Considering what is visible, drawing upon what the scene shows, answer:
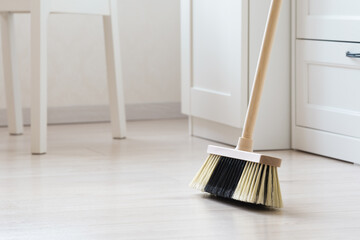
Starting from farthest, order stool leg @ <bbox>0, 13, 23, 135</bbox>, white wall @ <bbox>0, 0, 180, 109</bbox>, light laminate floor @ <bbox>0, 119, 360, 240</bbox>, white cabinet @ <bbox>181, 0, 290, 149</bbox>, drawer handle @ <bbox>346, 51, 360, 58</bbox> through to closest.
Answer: white wall @ <bbox>0, 0, 180, 109</bbox> < stool leg @ <bbox>0, 13, 23, 135</bbox> < white cabinet @ <bbox>181, 0, 290, 149</bbox> < drawer handle @ <bbox>346, 51, 360, 58</bbox> < light laminate floor @ <bbox>0, 119, 360, 240</bbox>

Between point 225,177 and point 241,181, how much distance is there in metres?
0.05

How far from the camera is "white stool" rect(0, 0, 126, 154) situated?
1876mm

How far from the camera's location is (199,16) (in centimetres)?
212

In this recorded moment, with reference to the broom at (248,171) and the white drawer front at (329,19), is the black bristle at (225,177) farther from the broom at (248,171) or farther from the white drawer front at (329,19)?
the white drawer front at (329,19)

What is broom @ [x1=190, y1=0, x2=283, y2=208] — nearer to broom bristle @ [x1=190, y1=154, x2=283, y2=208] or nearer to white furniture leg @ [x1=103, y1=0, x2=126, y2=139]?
broom bristle @ [x1=190, y1=154, x2=283, y2=208]

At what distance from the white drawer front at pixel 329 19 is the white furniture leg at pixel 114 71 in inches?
23.7

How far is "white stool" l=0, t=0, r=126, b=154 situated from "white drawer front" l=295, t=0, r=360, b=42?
598mm

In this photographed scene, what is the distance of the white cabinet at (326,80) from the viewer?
1.66 meters

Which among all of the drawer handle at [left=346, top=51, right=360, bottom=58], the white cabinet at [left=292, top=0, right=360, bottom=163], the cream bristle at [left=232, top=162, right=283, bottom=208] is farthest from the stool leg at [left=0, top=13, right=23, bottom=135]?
the cream bristle at [left=232, top=162, right=283, bottom=208]

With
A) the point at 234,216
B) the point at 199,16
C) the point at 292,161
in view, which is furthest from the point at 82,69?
the point at 234,216

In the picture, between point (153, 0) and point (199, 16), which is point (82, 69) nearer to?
point (153, 0)

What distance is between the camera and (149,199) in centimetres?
131

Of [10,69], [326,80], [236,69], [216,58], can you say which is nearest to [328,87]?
[326,80]

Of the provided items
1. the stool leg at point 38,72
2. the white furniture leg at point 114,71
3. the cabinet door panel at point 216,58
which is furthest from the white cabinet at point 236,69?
the stool leg at point 38,72
